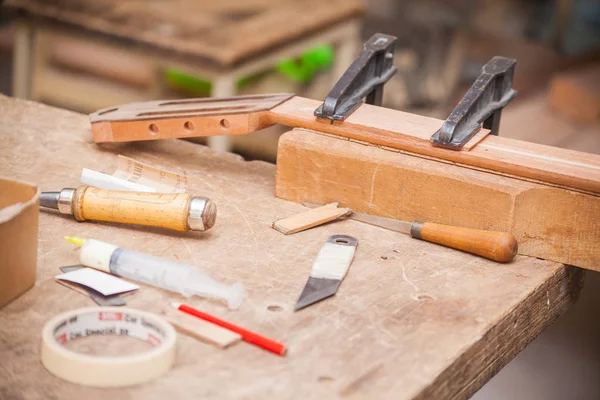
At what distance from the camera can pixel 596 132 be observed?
308 centimetres

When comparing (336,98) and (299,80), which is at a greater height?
(336,98)

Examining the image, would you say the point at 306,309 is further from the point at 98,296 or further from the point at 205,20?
the point at 205,20

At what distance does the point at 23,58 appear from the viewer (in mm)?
3385

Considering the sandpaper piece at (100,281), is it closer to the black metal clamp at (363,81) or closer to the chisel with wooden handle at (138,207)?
the chisel with wooden handle at (138,207)

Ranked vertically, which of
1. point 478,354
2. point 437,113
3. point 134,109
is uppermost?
point 134,109

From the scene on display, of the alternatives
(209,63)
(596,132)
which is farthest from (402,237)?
(596,132)

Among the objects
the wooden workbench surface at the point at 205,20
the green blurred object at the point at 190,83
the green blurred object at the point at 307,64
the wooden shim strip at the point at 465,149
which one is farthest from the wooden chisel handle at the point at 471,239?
the green blurred object at the point at 307,64

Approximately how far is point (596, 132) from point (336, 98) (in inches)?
77.4

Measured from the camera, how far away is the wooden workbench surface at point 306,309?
0.92m

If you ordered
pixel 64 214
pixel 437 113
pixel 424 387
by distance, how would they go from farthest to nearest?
1. pixel 437 113
2. pixel 64 214
3. pixel 424 387

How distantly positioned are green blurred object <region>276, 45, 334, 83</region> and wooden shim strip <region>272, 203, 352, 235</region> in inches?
92.4

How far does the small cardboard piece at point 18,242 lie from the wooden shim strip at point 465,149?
49 cm

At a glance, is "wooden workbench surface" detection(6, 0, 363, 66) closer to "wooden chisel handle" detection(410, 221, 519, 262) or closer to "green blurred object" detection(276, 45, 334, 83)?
"green blurred object" detection(276, 45, 334, 83)

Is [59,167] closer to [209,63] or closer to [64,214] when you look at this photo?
[64,214]
